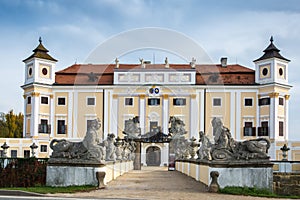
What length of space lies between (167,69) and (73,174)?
4070 cm

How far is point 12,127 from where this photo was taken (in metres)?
64.9

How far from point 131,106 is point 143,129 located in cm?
310

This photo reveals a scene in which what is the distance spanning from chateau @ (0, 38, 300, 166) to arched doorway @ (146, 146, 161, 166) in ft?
9.26

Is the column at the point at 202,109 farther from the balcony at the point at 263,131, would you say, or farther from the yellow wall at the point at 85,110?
the yellow wall at the point at 85,110

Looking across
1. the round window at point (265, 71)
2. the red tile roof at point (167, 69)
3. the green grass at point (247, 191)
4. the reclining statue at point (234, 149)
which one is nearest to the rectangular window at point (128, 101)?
the red tile roof at point (167, 69)

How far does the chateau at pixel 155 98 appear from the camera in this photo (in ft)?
176

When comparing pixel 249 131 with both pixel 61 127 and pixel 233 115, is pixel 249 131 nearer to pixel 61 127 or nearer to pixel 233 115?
pixel 233 115

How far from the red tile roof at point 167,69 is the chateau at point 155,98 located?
119 millimetres

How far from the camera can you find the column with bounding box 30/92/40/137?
2143 inches

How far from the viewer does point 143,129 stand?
54844mm

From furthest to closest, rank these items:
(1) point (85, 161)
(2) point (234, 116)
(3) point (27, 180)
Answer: (2) point (234, 116) → (3) point (27, 180) → (1) point (85, 161)

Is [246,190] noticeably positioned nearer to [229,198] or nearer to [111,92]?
[229,198]

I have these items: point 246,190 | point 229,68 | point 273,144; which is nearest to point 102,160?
point 246,190

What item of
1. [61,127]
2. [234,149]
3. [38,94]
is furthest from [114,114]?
[234,149]
